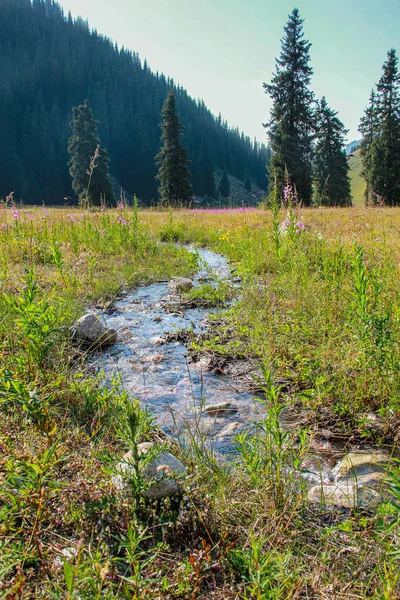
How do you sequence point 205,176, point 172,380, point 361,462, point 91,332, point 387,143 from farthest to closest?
point 205,176
point 387,143
point 91,332
point 172,380
point 361,462

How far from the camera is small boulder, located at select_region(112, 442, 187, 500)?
161cm

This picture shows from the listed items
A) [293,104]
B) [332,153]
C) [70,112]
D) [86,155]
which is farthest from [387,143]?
[70,112]

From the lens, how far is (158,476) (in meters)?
1.65

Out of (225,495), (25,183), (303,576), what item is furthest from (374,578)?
(25,183)

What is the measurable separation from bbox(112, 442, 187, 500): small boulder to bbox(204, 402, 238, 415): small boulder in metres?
0.83

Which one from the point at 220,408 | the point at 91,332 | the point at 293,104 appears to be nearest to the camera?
the point at 220,408

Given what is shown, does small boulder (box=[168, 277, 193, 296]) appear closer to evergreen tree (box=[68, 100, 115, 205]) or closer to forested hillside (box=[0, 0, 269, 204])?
evergreen tree (box=[68, 100, 115, 205])

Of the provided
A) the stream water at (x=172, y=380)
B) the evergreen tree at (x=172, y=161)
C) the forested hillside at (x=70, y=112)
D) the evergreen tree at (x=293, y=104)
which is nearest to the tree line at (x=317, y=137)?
the evergreen tree at (x=293, y=104)

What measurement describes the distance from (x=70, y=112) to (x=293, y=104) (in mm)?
108651

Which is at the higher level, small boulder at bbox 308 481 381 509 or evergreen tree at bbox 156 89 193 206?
evergreen tree at bbox 156 89 193 206

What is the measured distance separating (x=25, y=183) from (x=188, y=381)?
9284 cm

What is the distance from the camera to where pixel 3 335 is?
3061 mm

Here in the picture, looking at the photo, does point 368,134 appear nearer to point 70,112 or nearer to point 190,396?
point 190,396

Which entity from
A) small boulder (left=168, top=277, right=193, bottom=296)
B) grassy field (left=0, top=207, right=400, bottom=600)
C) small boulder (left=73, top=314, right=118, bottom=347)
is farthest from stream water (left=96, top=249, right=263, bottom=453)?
small boulder (left=168, top=277, right=193, bottom=296)
